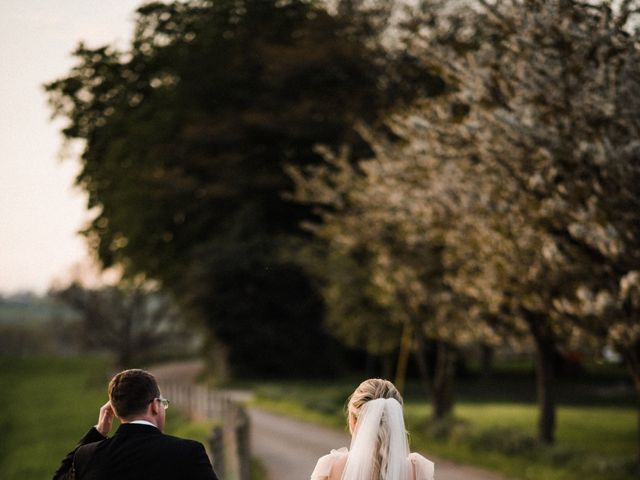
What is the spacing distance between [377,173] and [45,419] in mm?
20566

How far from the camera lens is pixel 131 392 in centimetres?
416

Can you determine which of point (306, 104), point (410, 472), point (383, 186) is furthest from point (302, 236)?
point (410, 472)

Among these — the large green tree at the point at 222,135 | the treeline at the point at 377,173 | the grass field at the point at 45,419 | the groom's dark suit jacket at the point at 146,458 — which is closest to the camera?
the groom's dark suit jacket at the point at 146,458

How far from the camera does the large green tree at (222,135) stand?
26.4m

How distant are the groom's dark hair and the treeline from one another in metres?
5.87

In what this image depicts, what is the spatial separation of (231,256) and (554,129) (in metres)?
24.3

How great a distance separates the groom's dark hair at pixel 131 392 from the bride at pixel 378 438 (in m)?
1.06

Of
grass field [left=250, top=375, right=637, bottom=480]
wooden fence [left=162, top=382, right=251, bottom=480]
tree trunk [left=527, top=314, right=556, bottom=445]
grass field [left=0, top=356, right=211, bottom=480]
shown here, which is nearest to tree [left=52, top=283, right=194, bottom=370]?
grass field [left=0, top=356, right=211, bottom=480]

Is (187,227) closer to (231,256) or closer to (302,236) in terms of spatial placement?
(231,256)

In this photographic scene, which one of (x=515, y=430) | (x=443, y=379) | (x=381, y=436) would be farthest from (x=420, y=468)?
(x=443, y=379)

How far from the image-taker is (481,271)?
44.9ft

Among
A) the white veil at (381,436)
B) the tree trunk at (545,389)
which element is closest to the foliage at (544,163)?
the tree trunk at (545,389)

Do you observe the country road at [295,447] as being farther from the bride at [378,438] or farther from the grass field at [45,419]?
the bride at [378,438]

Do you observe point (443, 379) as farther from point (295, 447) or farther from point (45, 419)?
point (45, 419)
